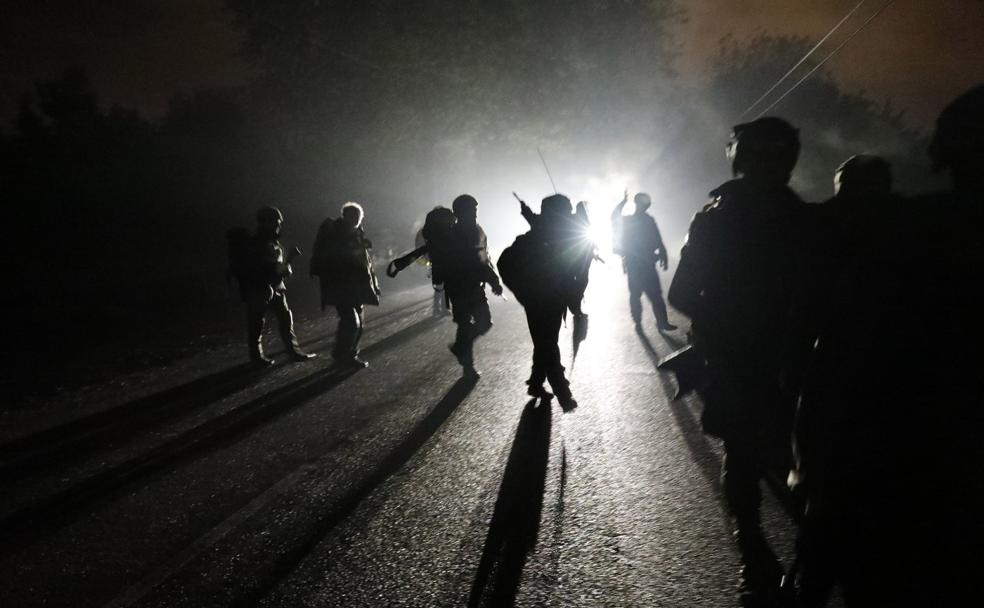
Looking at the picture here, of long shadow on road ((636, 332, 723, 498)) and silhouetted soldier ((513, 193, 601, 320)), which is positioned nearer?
long shadow on road ((636, 332, 723, 498))

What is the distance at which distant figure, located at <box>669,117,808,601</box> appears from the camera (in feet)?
7.39

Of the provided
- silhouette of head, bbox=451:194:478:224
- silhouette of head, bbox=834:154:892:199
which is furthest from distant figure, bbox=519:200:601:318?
silhouette of head, bbox=834:154:892:199

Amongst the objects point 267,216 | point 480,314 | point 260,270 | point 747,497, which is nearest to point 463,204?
point 480,314

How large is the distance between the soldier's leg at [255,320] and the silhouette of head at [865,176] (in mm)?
6157

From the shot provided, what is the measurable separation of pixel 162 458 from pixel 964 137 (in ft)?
16.1

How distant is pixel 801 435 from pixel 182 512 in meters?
3.41

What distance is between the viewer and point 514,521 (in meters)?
2.93

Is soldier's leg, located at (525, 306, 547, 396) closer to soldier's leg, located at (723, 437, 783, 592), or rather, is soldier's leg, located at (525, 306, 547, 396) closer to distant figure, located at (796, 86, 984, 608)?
soldier's leg, located at (723, 437, 783, 592)

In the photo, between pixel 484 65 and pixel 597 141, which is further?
pixel 597 141

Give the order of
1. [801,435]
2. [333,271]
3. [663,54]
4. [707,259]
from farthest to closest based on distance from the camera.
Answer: [663,54], [333,271], [707,259], [801,435]

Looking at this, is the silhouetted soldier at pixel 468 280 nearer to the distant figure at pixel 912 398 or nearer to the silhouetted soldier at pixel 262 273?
the silhouetted soldier at pixel 262 273

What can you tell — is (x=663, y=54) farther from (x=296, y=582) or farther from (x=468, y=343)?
(x=296, y=582)

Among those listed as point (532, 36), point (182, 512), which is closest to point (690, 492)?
point (182, 512)

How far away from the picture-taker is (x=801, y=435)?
162 cm
